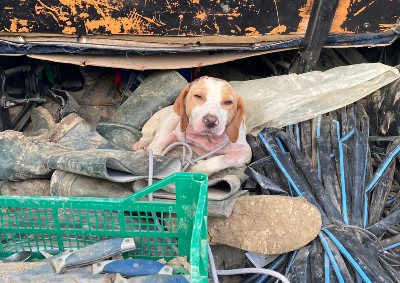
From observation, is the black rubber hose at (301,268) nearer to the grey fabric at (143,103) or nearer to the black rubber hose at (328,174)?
the black rubber hose at (328,174)

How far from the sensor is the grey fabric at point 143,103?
3.12 meters

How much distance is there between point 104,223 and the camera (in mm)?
1926

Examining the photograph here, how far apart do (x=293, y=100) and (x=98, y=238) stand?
1.65 meters

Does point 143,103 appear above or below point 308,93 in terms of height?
below

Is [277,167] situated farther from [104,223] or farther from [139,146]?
[104,223]

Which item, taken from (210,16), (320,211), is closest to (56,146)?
(210,16)

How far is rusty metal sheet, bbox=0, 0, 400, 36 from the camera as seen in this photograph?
2.89 m

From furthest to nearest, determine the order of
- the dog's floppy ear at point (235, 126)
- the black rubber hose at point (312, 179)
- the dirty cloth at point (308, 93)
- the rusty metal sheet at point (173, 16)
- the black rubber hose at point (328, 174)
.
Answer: the dirty cloth at point (308, 93)
the rusty metal sheet at point (173, 16)
the dog's floppy ear at point (235, 126)
the black rubber hose at point (328, 174)
the black rubber hose at point (312, 179)

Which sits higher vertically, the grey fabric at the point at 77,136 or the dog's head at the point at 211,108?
the dog's head at the point at 211,108

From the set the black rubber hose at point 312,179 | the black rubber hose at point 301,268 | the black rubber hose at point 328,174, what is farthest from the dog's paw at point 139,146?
the black rubber hose at point 301,268

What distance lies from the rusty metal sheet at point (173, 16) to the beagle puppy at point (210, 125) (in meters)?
0.50

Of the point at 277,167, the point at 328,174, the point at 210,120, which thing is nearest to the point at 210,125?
the point at 210,120

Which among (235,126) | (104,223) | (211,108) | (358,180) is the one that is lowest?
(358,180)

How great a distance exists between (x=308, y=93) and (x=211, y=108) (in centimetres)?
86
